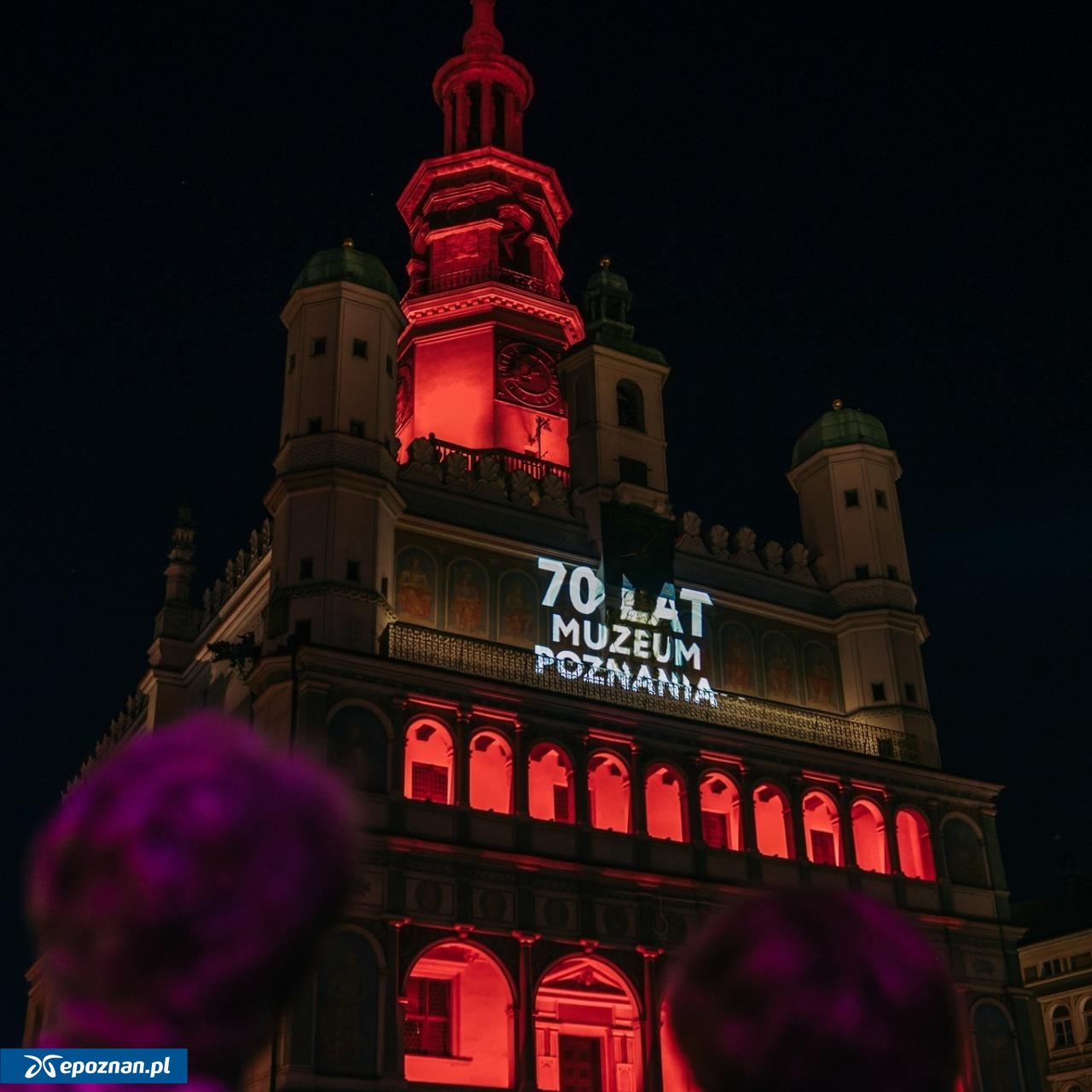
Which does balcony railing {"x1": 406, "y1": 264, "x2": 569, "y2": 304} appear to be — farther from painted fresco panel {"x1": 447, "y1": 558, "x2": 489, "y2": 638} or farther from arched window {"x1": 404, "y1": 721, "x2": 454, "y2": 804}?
arched window {"x1": 404, "y1": 721, "x2": 454, "y2": 804}

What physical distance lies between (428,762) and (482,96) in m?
34.2

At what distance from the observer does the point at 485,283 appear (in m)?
52.2

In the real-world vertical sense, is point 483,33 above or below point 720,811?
above

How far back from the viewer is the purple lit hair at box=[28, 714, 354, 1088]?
9.10 feet

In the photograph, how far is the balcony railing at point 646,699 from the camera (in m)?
39.1

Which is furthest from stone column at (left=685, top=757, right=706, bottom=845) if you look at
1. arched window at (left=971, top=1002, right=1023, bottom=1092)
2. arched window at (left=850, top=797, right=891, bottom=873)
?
arched window at (left=971, top=1002, right=1023, bottom=1092)

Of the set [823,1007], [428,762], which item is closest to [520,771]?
[428,762]

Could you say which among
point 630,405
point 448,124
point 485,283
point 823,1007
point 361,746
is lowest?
point 823,1007

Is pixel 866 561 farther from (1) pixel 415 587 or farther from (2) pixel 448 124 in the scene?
(2) pixel 448 124

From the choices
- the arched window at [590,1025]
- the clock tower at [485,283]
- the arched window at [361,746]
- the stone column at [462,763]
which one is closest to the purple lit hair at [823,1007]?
the arched window at [361,746]

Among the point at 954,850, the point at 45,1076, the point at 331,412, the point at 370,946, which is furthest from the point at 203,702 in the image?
the point at 45,1076

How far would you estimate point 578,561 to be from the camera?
144 feet

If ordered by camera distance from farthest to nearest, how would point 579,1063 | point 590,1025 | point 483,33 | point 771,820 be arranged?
point 483,33
point 771,820
point 590,1025
point 579,1063

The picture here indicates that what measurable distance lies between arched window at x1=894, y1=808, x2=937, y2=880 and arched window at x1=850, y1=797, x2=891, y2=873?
20.9 inches
